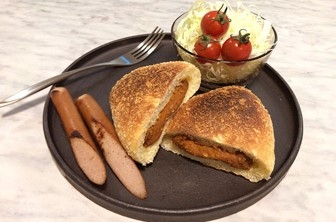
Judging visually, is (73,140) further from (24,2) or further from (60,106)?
(24,2)

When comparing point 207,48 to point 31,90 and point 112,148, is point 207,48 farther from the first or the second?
point 31,90

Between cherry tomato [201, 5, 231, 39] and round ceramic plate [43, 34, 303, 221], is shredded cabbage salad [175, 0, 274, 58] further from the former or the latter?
round ceramic plate [43, 34, 303, 221]

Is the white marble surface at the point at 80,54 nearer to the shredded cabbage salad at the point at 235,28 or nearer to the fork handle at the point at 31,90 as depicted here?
the fork handle at the point at 31,90

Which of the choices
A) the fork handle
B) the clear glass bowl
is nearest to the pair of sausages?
the fork handle

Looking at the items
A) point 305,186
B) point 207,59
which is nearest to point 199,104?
point 207,59

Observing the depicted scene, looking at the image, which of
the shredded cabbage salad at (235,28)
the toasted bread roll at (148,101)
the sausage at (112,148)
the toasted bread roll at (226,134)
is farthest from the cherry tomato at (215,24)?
the sausage at (112,148)

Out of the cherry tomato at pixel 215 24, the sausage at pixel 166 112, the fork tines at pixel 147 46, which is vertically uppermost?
the cherry tomato at pixel 215 24
